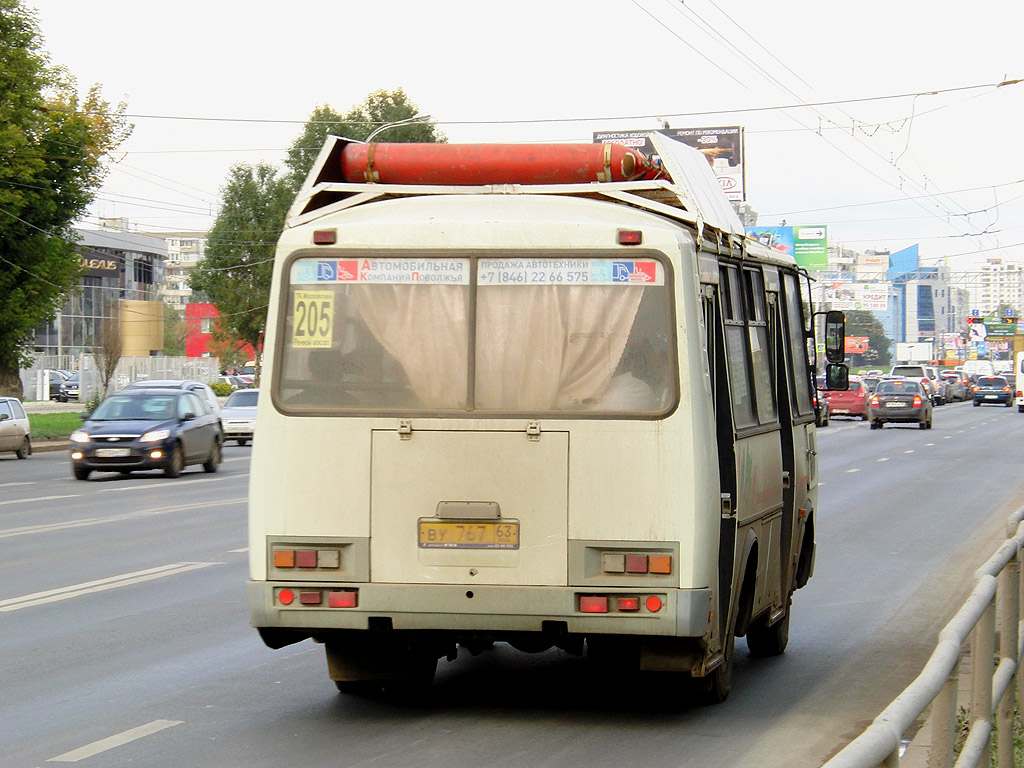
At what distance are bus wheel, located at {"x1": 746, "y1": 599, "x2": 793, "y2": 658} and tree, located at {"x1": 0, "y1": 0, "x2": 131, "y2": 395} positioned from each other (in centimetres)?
3524

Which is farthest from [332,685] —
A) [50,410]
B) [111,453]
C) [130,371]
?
[130,371]

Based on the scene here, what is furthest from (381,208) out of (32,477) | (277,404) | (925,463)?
(925,463)

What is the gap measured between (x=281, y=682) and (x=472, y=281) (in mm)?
2650

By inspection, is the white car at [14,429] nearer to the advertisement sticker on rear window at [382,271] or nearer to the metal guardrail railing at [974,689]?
the advertisement sticker on rear window at [382,271]

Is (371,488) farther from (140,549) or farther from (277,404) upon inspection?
(140,549)

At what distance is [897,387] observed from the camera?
164 feet

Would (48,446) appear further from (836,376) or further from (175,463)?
(836,376)

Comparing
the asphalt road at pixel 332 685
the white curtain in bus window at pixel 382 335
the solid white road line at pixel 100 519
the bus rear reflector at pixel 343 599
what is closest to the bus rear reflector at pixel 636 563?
the asphalt road at pixel 332 685

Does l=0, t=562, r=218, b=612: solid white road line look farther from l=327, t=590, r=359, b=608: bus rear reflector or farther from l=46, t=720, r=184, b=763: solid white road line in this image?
l=327, t=590, r=359, b=608: bus rear reflector

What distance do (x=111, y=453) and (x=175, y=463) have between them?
1105 millimetres

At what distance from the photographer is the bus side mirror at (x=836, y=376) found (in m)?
10.1

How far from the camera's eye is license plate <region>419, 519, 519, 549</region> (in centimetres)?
691

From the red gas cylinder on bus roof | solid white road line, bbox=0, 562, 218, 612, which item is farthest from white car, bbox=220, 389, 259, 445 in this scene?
the red gas cylinder on bus roof

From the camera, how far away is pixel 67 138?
43.8 metres
